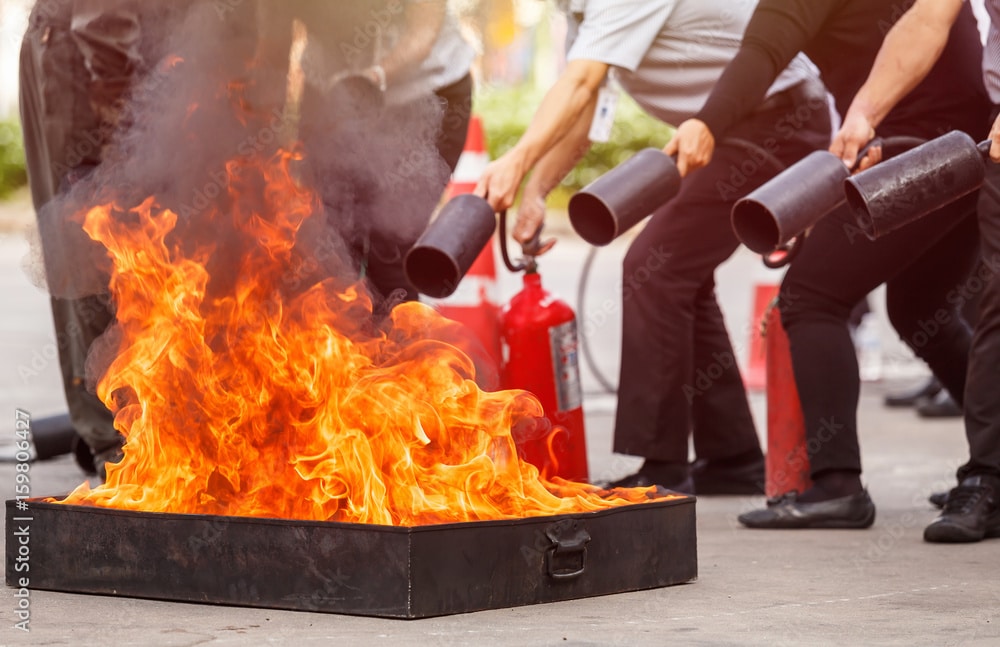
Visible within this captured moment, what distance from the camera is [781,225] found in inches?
158

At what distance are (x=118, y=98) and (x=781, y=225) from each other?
2126 mm

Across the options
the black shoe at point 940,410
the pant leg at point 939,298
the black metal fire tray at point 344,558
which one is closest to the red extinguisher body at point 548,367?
the pant leg at point 939,298

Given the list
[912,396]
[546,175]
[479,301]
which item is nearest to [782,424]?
[546,175]

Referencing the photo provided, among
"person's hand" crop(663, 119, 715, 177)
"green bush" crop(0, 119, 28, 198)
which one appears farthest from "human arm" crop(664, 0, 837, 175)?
"green bush" crop(0, 119, 28, 198)

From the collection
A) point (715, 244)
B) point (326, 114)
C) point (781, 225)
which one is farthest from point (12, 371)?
point (781, 225)

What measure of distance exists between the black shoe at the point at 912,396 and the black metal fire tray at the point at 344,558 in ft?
14.9

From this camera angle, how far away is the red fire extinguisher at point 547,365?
511 cm

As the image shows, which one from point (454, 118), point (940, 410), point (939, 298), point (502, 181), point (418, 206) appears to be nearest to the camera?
point (502, 181)

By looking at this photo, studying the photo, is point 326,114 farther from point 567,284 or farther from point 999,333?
point 567,284

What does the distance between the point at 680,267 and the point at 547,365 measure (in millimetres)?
550

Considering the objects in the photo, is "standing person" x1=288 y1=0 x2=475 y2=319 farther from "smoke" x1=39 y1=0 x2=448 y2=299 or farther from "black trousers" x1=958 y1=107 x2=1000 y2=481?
"black trousers" x1=958 y1=107 x2=1000 y2=481

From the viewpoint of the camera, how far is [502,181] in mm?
4578

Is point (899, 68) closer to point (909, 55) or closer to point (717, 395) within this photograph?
point (909, 55)

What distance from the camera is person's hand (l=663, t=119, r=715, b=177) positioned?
176 inches
